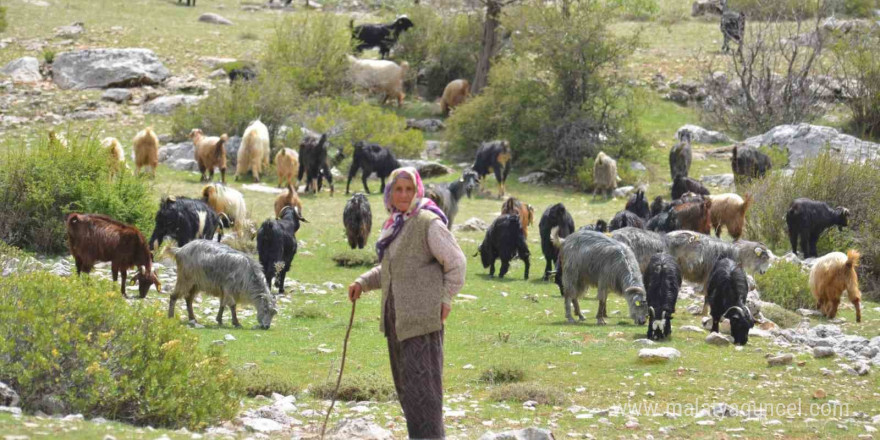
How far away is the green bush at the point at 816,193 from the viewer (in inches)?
729

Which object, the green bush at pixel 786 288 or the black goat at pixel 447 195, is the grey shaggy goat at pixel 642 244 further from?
the black goat at pixel 447 195

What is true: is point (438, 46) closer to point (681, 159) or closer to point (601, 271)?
point (681, 159)

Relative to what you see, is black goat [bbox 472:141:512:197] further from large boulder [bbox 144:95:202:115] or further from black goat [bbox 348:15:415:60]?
black goat [bbox 348:15:415:60]

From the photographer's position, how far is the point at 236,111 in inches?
1057

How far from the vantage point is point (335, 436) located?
6.96 m

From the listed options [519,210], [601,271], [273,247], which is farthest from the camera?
[519,210]

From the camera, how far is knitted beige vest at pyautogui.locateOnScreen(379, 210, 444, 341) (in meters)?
6.33

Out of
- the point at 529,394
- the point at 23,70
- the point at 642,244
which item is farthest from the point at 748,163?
the point at 23,70

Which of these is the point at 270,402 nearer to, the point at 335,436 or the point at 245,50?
the point at 335,436

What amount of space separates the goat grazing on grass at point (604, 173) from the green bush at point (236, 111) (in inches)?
329

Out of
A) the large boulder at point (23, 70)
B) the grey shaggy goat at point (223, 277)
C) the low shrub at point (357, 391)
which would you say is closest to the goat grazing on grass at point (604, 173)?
the grey shaggy goat at point (223, 277)

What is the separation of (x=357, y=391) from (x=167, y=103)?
73.8ft

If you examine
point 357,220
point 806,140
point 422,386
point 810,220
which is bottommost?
point 357,220

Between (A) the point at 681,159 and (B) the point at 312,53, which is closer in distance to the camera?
(A) the point at 681,159
